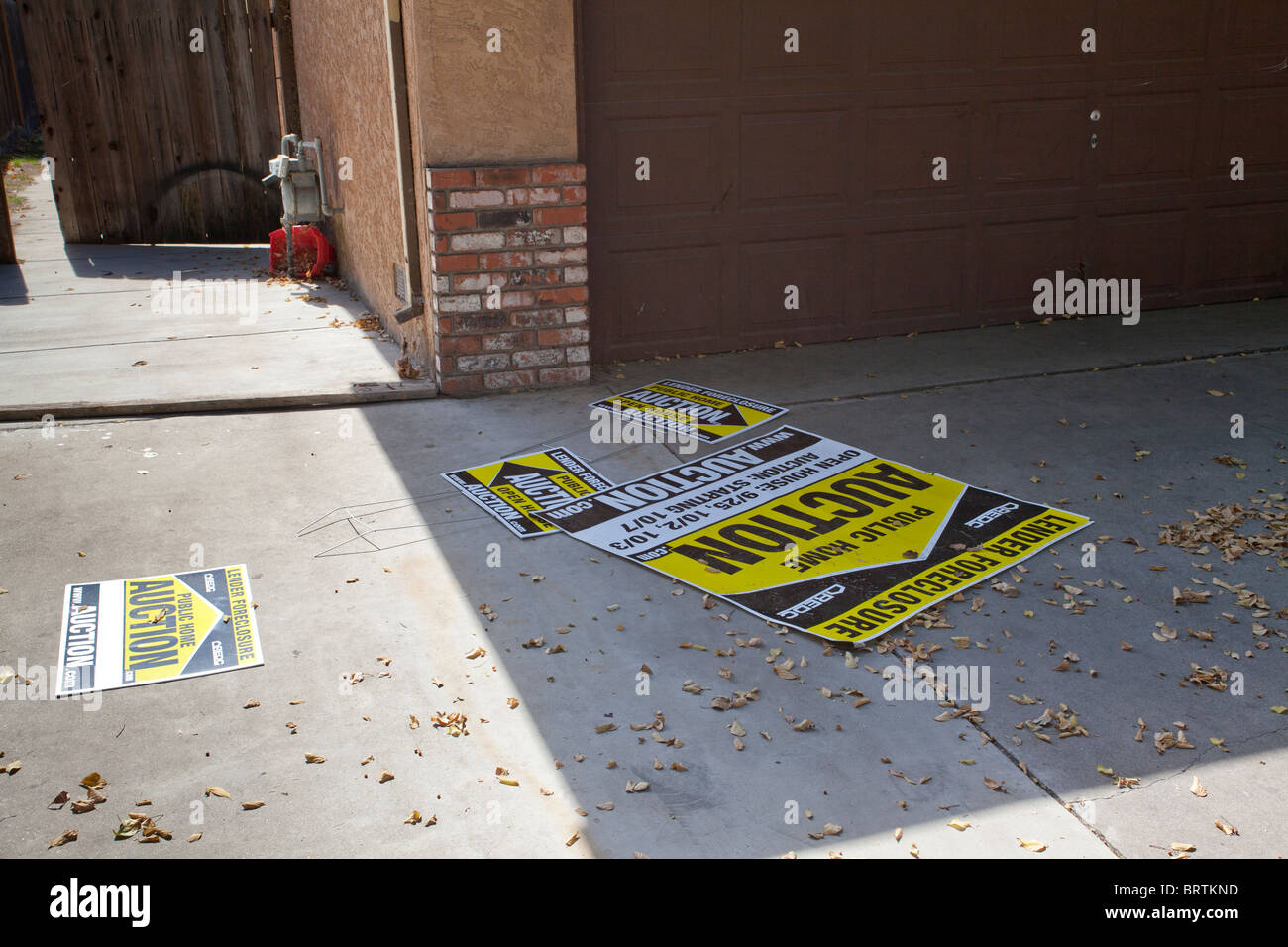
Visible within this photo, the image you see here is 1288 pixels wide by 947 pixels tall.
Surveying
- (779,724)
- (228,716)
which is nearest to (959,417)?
(779,724)

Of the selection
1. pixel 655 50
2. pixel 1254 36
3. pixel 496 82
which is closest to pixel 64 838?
pixel 496 82

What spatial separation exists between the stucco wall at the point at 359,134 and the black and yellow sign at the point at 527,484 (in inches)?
49.4

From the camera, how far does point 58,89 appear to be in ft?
29.7

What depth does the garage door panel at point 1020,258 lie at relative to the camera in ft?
21.9

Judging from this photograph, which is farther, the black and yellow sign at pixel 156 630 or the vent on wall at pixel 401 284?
the vent on wall at pixel 401 284

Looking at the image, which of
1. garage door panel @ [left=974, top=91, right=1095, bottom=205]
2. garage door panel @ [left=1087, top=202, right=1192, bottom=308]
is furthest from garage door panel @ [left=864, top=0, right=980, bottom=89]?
garage door panel @ [left=1087, top=202, right=1192, bottom=308]

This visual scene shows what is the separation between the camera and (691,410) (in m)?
5.32

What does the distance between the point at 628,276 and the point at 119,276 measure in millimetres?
4607

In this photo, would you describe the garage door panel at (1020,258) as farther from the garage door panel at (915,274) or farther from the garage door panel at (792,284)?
the garage door panel at (792,284)

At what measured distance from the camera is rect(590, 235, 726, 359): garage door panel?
5.99 metres

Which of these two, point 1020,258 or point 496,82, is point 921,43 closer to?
point 1020,258

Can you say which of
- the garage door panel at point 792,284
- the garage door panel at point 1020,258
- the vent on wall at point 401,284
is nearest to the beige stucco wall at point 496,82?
the vent on wall at point 401,284

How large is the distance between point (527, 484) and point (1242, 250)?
5.51 metres
